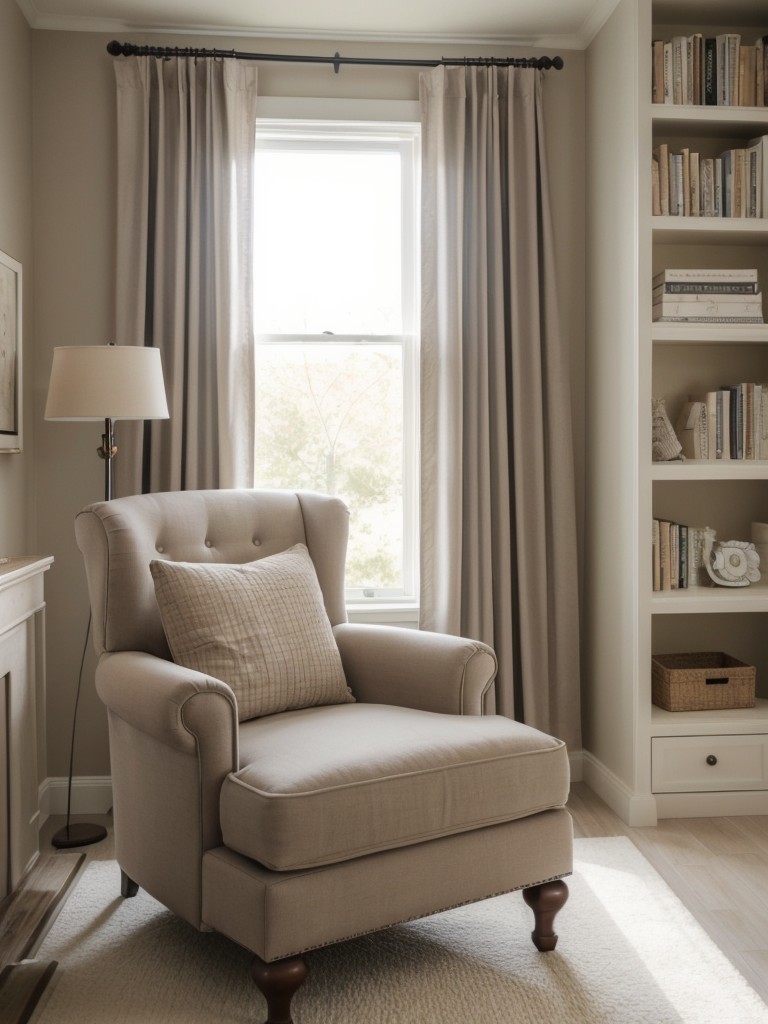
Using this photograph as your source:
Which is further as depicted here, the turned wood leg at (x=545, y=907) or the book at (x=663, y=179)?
the book at (x=663, y=179)

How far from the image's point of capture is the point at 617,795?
3158 mm

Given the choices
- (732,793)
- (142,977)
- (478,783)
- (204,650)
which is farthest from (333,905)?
(732,793)

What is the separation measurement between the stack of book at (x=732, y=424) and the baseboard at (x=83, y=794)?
7.53ft

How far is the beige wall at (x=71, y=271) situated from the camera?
326 centimetres

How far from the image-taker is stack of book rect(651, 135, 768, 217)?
3.08 m

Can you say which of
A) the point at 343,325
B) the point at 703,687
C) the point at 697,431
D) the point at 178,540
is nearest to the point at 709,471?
the point at 697,431

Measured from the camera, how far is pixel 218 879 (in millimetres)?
1955

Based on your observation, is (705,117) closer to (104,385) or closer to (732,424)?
(732,424)

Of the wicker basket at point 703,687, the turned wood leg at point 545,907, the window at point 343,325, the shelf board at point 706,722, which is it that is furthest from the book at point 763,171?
the turned wood leg at point 545,907

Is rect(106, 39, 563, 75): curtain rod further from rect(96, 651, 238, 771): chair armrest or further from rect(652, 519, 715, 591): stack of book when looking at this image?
rect(96, 651, 238, 771): chair armrest

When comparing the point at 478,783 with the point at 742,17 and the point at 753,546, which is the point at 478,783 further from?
the point at 742,17

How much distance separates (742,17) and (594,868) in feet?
9.12

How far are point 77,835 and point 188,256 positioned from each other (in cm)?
191

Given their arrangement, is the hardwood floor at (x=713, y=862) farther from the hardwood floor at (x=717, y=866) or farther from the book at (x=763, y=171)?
the book at (x=763, y=171)
